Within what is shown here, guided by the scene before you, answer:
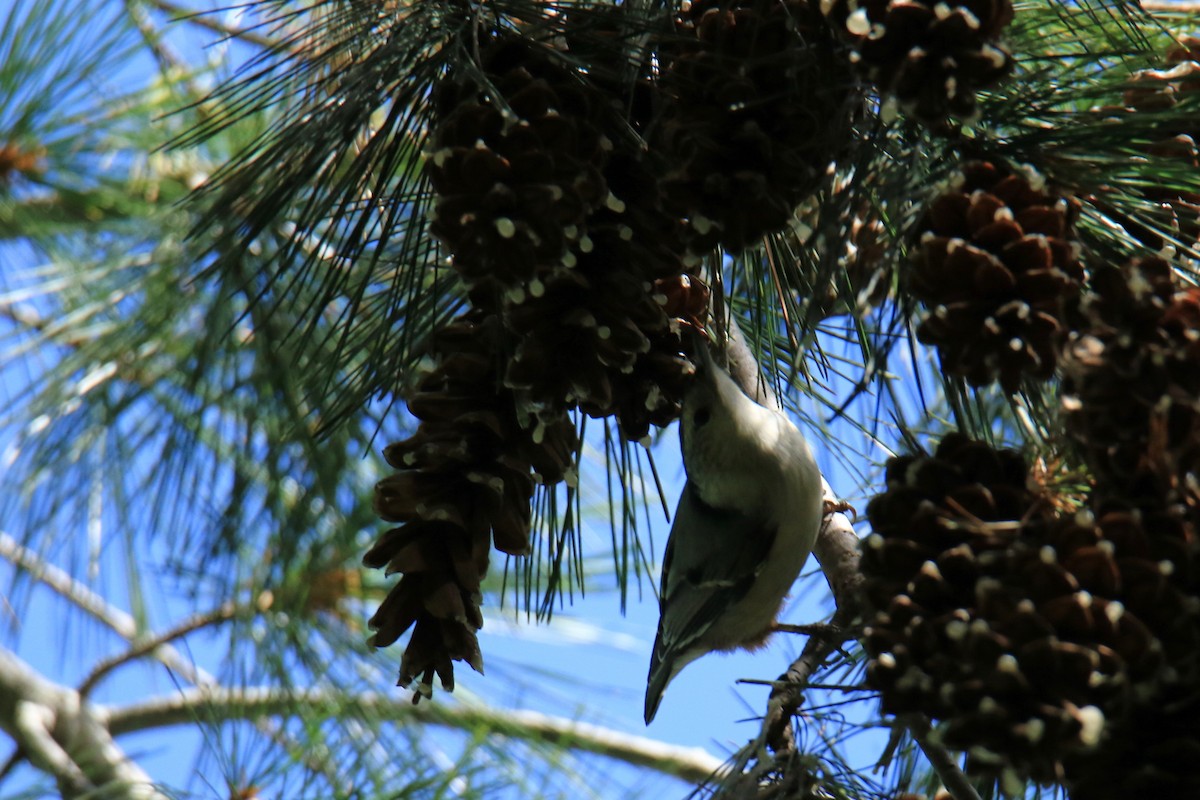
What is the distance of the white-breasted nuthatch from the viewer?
5.54ft

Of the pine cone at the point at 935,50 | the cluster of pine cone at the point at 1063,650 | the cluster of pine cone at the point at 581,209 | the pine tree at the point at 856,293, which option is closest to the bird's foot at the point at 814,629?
the pine tree at the point at 856,293

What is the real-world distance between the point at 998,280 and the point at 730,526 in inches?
38.9

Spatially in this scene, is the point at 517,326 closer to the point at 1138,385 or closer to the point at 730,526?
the point at 1138,385

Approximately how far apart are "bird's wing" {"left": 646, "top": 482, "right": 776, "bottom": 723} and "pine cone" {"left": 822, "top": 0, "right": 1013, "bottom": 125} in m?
0.94

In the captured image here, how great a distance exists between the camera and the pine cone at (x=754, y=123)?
3.40 feet

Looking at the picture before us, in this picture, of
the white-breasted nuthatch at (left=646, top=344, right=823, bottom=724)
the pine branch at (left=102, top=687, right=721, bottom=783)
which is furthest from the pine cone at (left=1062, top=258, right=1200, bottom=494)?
the pine branch at (left=102, top=687, right=721, bottom=783)

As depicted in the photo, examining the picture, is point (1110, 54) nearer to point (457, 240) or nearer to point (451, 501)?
point (457, 240)

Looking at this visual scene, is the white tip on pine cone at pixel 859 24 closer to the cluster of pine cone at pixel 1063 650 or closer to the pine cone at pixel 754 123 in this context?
the pine cone at pixel 754 123

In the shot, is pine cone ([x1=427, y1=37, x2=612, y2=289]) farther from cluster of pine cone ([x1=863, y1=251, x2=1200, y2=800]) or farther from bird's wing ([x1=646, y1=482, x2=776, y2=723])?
bird's wing ([x1=646, y1=482, x2=776, y2=723])

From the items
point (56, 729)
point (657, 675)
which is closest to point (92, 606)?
point (56, 729)

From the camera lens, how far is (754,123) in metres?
1.04

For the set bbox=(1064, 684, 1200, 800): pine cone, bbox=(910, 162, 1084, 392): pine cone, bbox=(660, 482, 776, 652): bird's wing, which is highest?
bbox=(660, 482, 776, 652): bird's wing

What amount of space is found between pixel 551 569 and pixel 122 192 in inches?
61.2

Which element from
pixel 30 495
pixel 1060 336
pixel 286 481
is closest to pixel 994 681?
pixel 1060 336
